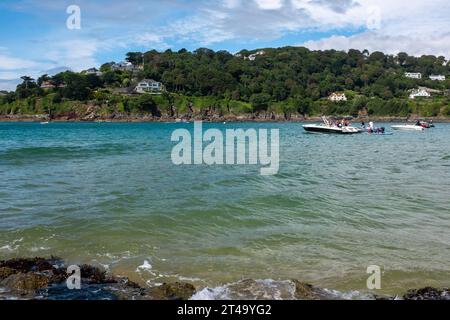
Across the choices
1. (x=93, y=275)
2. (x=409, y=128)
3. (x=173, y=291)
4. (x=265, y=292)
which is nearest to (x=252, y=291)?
(x=265, y=292)

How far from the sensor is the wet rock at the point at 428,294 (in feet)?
28.0

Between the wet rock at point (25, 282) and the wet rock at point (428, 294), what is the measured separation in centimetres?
749

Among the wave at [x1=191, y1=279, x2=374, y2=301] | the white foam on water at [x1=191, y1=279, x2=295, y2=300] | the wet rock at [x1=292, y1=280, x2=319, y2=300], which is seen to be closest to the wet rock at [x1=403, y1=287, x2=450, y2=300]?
the wave at [x1=191, y1=279, x2=374, y2=301]

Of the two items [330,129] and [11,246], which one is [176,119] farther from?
[11,246]

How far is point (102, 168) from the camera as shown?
29.8 m

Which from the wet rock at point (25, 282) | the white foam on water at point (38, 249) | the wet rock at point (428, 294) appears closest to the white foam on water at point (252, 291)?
the wet rock at point (428, 294)

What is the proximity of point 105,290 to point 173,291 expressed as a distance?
1422mm

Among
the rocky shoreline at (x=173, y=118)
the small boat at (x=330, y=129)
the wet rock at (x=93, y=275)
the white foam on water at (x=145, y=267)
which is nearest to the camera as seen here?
the wet rock at (x=93, y=275)

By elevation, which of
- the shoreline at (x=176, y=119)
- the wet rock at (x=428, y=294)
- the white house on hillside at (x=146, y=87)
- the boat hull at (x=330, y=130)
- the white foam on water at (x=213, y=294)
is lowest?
the wet rock at (x=428, y=294)

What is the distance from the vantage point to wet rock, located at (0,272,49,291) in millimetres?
8753

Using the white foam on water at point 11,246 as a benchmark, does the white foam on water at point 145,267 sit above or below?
below

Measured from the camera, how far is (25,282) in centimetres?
887

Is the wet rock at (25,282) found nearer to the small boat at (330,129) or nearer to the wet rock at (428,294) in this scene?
the wet rock at (428,294)

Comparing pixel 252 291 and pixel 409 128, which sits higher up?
pixel 409 128
